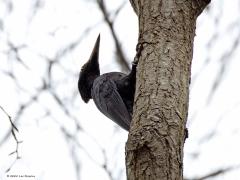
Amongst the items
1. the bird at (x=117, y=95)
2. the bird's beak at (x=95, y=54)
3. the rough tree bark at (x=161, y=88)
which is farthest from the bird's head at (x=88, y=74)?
the rough tree bark at (x=161, y=88)

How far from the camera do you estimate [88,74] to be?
5.04m

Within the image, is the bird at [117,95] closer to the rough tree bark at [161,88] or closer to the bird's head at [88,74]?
the bird's head at [88,74]

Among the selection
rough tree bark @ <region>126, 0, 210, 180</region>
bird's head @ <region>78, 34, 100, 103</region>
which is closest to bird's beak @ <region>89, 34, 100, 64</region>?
bird's head @ <region>78, 34, 100, 103</region>

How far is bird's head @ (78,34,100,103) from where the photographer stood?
16.4 feet

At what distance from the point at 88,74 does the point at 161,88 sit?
2922 mm

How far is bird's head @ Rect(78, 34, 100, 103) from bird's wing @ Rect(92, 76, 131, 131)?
1.58 ft

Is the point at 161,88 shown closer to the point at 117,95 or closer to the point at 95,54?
the point at 117,95

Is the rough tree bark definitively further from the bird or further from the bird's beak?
the bird's beak

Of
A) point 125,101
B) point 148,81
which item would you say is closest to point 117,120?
point 125,101

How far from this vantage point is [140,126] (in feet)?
6.56

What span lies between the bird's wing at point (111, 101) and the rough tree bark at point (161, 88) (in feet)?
3.97

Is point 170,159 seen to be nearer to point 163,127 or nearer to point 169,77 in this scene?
point 163,127

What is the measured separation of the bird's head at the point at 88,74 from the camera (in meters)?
4.98

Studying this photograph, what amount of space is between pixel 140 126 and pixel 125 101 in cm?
215
